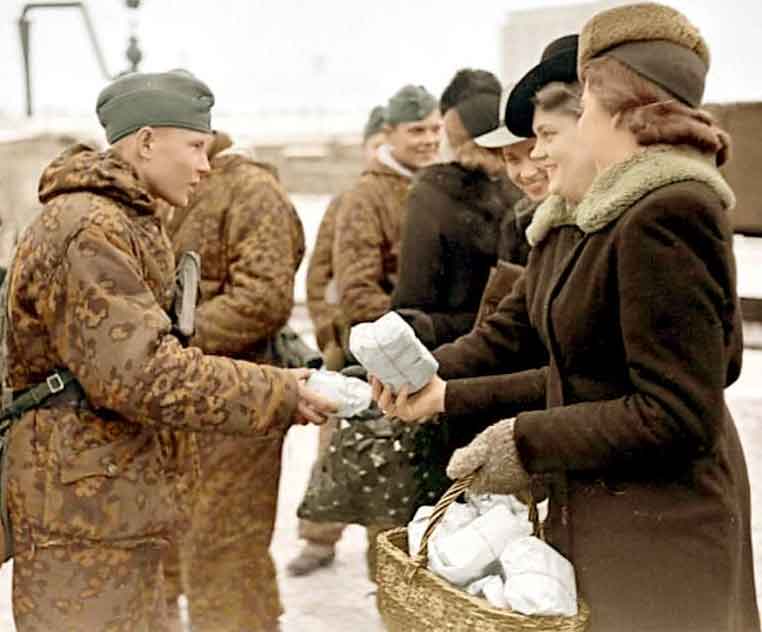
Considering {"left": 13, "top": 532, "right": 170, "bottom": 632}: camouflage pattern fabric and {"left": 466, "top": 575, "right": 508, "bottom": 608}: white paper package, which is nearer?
{"left": 466, "top": 575, "right": 508, "bottom": 608}: white paper package

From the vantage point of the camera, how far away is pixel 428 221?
3.50 m

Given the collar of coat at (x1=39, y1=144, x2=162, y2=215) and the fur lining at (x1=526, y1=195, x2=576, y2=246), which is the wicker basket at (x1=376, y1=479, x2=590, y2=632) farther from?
the collar of coat at (x1=39, y1=144, x2=162, y2=215)

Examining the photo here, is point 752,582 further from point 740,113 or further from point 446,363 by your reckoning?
point 740,113

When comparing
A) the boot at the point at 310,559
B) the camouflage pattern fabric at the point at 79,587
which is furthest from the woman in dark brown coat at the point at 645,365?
the boot at the point at 310,559

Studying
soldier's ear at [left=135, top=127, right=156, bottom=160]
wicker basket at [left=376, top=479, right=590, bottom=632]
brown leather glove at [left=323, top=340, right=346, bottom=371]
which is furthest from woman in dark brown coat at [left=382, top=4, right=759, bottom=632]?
brown leather glove at [left=323, top=340, right=346, bottom=371]

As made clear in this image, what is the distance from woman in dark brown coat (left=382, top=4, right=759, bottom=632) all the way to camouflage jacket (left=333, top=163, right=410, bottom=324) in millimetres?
2122

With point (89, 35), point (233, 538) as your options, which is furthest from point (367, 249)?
point (89, 35)

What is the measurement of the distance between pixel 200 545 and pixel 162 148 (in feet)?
4.78

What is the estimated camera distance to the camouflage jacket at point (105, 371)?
7.50 feet

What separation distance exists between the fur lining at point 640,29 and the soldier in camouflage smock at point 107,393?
3.16 ft

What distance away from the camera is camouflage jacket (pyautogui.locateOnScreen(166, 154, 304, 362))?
11.3 feet

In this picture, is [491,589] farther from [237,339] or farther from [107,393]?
[237,339]

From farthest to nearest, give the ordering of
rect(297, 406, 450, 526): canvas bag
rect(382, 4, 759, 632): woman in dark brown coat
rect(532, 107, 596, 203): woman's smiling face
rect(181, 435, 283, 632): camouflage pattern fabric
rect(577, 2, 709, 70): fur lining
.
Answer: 1. rect(181, 435, 283, 632): camouflage pattern fabric
2. rect(297, 406, 450, 526): canvas bag
3. rect(532, 107, 596, 203): woman's smiling face
4. rect(577, 2, 709, 70): fur lining
5. rect(382, 4, 759, 632): woman in dark brown coat

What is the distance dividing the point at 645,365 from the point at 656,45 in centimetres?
49
